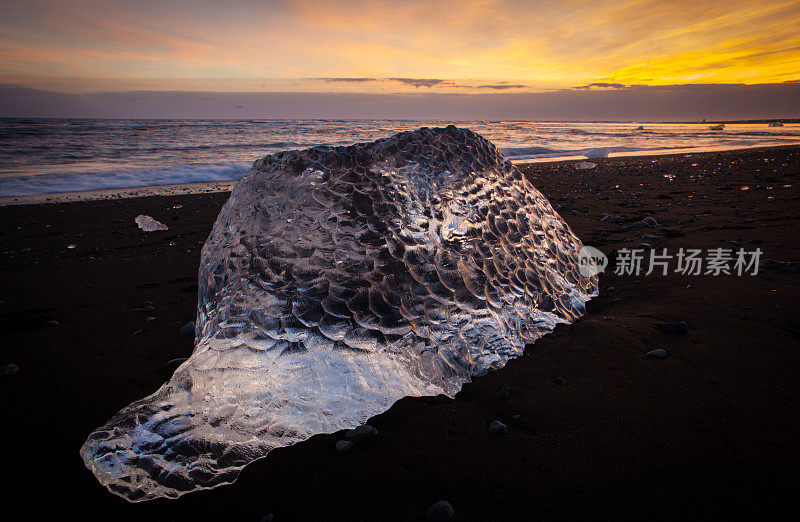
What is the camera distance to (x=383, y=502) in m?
1.39

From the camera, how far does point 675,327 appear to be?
8.09ft

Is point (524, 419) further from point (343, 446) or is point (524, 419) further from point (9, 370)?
point (9, 370)

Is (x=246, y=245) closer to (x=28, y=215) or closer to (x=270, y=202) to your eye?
(x=270, y=202)

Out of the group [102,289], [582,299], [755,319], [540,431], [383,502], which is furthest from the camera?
[102,289]

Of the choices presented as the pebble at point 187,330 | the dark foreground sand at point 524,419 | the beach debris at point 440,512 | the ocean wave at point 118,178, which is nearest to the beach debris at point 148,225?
the dark foreground sand at point 524,419

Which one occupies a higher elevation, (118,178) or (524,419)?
(118,178)

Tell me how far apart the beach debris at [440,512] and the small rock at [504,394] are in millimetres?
649

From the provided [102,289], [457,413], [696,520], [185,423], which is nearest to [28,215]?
[102,289]

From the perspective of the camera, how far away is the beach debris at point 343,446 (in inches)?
63.2

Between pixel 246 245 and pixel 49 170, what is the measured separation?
13.1 m

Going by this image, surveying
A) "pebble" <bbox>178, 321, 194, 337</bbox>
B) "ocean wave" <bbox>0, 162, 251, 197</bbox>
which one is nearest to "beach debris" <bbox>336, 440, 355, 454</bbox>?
"pebble" <bbox>178, 321, 194, 337</bbox>

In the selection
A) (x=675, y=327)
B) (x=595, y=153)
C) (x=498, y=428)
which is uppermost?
(x=595, y=153)

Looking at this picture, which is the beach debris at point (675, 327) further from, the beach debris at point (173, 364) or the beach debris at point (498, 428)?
the beach debris at point (173, 364)

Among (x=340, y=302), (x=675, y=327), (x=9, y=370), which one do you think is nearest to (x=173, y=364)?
(x=9, y=370)
